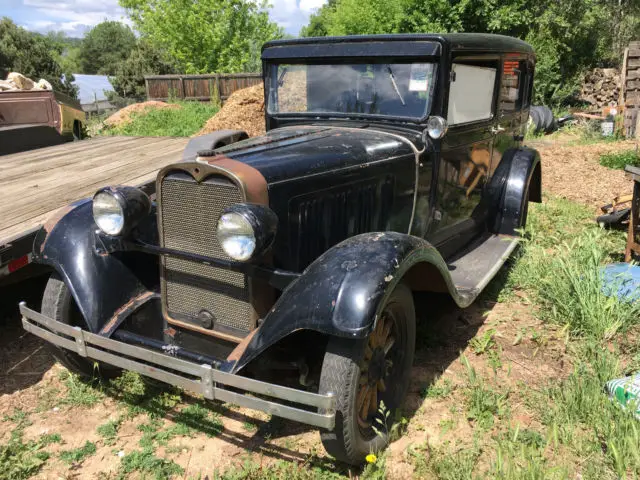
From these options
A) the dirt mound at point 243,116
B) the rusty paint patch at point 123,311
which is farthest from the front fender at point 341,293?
the dirt mound at point 243,116

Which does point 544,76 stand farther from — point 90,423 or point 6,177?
point 90,423

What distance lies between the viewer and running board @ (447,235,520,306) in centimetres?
321

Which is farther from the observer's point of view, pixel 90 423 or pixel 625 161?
pixel 625 161

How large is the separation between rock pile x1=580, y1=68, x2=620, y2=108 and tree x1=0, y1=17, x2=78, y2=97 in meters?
25.1

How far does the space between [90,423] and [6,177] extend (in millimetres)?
2795

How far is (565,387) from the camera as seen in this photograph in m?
2.73

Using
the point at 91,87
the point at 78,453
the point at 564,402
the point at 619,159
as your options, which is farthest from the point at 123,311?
the point at 91,87

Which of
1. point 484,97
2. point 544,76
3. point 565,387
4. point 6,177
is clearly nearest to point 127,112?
point 6,177

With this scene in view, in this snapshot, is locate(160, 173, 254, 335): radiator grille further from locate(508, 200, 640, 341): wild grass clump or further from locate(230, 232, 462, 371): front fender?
locate(508, 200, 640, 341): wild grass clump

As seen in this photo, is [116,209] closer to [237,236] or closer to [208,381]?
[237,236]

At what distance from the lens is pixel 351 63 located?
3.32 meters

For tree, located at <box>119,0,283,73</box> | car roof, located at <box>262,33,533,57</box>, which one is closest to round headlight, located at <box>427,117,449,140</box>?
car roof, located at <box>262,33,533,57</box>

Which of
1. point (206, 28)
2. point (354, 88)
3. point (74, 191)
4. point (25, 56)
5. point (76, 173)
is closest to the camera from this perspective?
point (354, 88)

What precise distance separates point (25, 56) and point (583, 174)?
29.6 meters
